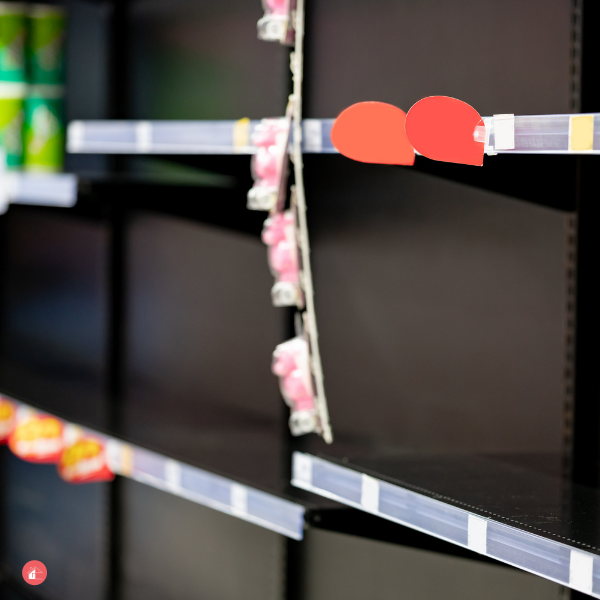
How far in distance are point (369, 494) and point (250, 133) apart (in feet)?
2.22

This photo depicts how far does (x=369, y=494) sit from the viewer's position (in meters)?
1.22

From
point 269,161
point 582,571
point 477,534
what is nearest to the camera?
point 582,571

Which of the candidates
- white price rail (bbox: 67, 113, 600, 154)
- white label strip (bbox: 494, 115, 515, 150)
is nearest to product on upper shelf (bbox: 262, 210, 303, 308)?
white price rail (bbox: 67, 113, 600, 154)

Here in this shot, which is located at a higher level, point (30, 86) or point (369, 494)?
point (30, 86)

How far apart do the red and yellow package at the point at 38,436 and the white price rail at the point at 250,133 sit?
0.75 m

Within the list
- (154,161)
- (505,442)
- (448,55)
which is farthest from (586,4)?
(154,161)

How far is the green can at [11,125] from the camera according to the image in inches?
78.7

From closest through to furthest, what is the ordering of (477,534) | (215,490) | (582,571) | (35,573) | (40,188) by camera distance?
(582,571) < (477,534) < (215,490) < (40,188) < (35,573)

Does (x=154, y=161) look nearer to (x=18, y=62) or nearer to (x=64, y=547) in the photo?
(x=18, y=62)

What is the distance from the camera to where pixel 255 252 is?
192 cm

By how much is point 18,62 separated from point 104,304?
686mm

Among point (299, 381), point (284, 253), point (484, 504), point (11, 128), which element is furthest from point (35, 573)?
point (484, 504)

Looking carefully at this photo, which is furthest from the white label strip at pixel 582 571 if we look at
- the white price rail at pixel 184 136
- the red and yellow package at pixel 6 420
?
the red and yellow package at pixel 6 420

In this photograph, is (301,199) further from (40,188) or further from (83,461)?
(83,461)
